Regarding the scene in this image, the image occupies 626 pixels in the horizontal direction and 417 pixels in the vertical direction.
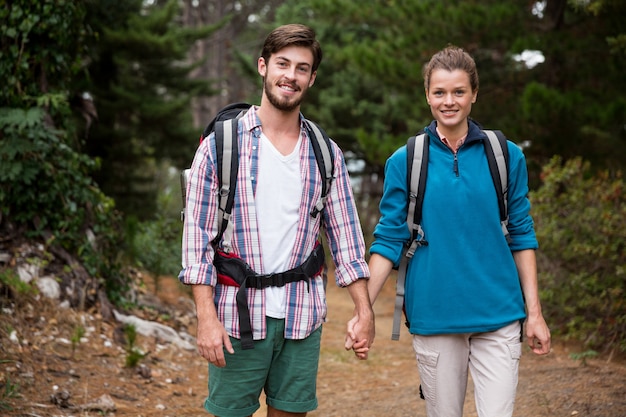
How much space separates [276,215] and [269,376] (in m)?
0.68

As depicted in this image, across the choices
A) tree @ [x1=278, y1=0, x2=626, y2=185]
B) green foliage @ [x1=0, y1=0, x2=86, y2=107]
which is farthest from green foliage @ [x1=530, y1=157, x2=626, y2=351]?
green foliage @ [x1=0, y1=0, x2=86, y2=107]

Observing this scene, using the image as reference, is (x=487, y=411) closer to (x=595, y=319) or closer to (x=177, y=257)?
(x=595, y=319)

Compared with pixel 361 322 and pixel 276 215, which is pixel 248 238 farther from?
pixel 361 322

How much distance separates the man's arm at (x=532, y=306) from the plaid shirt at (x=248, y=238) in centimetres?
67

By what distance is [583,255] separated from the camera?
678 cm

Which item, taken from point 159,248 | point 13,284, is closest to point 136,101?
point 159,248

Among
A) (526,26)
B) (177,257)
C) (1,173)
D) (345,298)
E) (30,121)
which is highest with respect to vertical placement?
(526,26)

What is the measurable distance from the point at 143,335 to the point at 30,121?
2135mm

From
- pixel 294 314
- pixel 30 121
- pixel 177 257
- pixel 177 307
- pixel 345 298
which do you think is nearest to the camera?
pixel 294 314

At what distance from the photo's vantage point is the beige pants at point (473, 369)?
2928 millimetres

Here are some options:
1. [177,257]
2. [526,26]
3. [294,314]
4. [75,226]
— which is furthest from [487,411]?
[526,26]

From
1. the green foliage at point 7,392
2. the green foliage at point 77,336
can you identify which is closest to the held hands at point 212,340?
the green foliage at point 7,392

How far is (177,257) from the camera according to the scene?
9.16 meters

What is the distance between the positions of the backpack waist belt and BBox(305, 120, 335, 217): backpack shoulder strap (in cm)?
26
